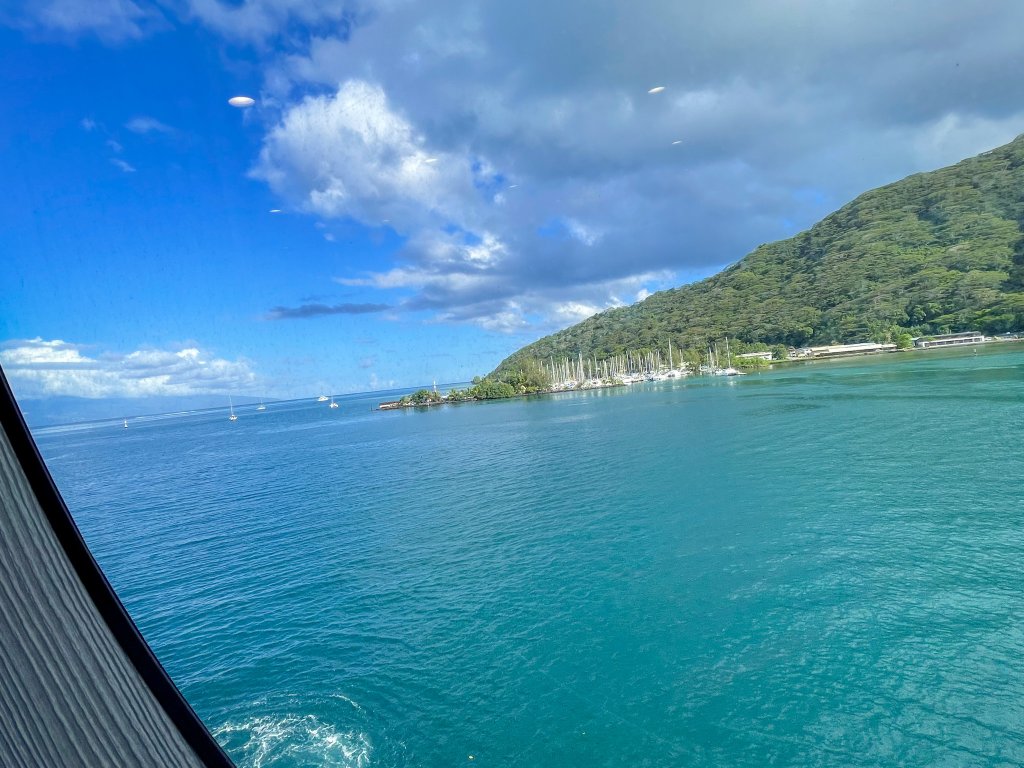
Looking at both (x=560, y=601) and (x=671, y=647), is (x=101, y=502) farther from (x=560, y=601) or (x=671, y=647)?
(x=671, y=647)

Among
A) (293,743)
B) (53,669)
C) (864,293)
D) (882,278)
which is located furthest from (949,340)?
(53,669)

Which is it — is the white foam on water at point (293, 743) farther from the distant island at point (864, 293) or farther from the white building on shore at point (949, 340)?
the white building on shore at point (949, 340)

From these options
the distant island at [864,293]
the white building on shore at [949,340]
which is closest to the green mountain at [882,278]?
the distant island at [864,293]

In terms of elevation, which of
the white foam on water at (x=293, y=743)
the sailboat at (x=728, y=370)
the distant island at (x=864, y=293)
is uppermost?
the distant island at (x=864, y=293)

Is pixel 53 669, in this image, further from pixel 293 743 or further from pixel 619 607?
pixel 619 607

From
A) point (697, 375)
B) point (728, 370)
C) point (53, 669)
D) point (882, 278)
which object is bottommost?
point (697, 375)

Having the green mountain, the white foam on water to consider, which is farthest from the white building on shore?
the white foam on water

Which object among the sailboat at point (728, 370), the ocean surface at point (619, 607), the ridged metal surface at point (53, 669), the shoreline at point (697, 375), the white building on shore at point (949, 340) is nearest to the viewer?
the ridged metal surface at point (53, 669)
